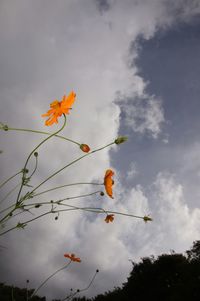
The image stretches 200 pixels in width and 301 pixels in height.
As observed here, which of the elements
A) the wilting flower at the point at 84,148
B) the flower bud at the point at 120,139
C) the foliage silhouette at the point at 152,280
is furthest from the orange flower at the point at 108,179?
the foliage silhouette at the point at 152,280

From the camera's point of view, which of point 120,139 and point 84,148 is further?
point 120,139

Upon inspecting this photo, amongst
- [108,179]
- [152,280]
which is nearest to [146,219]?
[108,179]

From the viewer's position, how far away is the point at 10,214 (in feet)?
4.05

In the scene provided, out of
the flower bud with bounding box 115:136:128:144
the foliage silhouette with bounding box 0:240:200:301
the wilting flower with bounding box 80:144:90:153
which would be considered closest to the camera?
the wilting flower with bounding box 80:144:90:153

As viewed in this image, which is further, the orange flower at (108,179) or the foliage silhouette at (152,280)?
the foliage silhouette at (152,280)

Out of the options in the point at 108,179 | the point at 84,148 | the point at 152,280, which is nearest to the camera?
the point at 84,148

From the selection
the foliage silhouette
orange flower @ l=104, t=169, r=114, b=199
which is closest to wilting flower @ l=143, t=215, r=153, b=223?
orange flower @ l=104, t=169, r=114, b=199

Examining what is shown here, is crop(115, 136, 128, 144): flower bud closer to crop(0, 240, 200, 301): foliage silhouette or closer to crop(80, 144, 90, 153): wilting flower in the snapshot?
crop(80, 144, 90, 153): wilting flower

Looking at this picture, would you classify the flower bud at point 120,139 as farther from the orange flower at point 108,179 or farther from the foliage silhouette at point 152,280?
the foliage silhouette at point 152,280

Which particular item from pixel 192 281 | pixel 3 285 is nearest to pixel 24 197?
pixel 192 281

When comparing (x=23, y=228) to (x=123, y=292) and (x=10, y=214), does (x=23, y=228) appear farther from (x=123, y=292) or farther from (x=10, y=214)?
(x=123, y=292)

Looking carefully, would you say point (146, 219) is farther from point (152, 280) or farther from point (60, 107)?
point (152, 280)

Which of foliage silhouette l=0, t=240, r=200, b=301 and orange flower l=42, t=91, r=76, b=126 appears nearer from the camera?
orange flower l=42, t=91, r=76, b=126

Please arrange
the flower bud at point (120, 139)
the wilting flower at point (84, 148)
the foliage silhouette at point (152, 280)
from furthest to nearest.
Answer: the foliage silhouette at point (152, 280) < the flower bud at point (120, 139) < the wilting flower at point (84, 148)
